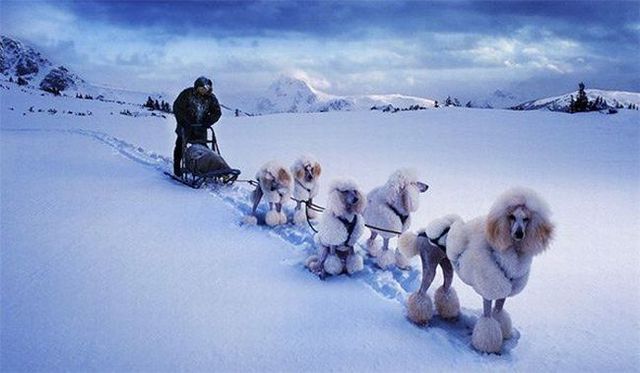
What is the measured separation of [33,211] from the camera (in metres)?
6.34

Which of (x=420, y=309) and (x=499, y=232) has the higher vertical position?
(x=499, y=232)

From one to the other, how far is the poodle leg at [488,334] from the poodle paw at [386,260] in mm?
1465

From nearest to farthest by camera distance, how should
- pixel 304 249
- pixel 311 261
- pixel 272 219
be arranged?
pixel 311 261, pixel 304 249, pixel 272 219

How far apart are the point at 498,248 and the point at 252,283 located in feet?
7.45

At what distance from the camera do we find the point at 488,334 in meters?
3.21

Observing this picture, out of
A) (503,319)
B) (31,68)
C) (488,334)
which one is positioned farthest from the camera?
(31,68)

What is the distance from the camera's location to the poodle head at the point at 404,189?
4461mm

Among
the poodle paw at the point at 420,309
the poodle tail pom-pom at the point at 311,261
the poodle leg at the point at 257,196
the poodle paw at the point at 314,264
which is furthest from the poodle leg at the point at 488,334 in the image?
the poodle leg at the point at 257,196

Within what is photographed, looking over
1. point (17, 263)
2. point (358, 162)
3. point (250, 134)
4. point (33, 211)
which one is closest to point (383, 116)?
point (250, 134)

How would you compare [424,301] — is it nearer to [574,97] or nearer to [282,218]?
[282,218]

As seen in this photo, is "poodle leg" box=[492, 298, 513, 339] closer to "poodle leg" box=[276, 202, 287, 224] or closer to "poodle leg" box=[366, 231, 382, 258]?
"poodle leg" box=[366, 231, 382, 258]

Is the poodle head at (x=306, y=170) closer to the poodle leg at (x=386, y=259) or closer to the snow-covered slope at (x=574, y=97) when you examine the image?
the poodle leg at (x=386, y=259)

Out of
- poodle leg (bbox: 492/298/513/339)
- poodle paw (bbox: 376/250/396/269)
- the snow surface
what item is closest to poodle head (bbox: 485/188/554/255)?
poodle leg (bbox: 492/298/513/339)

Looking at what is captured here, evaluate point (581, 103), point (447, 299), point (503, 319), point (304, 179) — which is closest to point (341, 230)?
point (447, 299)
